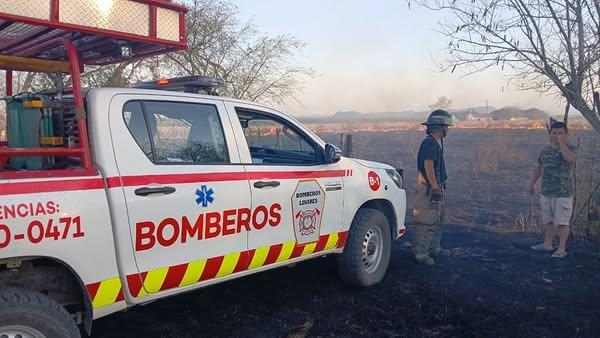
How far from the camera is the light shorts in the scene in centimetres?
600

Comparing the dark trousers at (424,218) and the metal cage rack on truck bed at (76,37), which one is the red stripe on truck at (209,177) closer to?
the metal cage rack on truck bed at (76,37)

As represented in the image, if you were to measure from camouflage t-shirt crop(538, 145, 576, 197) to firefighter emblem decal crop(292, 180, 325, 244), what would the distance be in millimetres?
3423

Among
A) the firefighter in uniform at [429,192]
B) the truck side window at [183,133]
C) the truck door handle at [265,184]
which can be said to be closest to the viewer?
the truck side window at [183,133]

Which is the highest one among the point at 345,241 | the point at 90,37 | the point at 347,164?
the point at 90,37

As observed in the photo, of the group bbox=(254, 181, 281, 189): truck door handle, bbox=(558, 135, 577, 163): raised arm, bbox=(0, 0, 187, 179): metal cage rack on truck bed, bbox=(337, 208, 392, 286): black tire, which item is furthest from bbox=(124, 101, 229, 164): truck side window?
bbox=(558, 135, 577, 163): raised arm

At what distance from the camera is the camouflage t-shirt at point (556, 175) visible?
6016 mm

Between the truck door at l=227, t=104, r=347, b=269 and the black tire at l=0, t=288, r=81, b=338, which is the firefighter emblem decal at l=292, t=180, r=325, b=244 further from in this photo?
the black tire at l=0, t=288, r=81, b=338

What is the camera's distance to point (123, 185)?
117 inches

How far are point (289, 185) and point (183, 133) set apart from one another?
98 centimetres

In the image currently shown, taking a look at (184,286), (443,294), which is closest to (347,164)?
(443,294)

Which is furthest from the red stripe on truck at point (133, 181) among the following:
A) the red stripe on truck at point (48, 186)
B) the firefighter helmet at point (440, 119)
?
the firefighter helmet at point (440, 119)

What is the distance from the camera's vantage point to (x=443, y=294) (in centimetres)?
477

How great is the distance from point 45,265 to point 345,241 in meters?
2.69

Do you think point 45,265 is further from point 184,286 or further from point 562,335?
point 562,335
